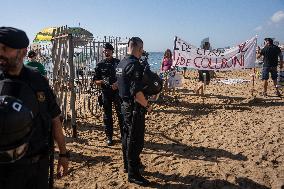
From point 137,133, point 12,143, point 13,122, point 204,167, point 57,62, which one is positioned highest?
point 57,62

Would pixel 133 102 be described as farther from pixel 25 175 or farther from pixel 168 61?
pixel 168 61

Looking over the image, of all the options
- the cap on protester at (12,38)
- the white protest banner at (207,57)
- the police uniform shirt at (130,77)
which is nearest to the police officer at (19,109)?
the cap on protester at (12,38)

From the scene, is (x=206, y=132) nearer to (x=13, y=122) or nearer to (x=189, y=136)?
(x=189, y=136)

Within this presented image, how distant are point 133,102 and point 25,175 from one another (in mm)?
2915

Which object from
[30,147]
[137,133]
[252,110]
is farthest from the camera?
[252,110]

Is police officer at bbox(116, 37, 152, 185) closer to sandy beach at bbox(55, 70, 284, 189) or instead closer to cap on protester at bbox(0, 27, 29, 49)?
sandy beach at bbox(55, 70, 284, 189)

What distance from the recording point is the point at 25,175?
8.82 ft

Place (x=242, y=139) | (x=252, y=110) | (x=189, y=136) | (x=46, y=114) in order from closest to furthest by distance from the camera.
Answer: (x=46, y=114) < (x=242, y=139) < (x=189, y=136) < (x=252, y=110)

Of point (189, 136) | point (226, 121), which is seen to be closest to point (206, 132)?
point (189, 136)

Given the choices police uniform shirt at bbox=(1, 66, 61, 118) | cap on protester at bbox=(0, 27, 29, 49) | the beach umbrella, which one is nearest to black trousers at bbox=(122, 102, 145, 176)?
police uniform shirt at bbox=(1, 66, 61, 118)

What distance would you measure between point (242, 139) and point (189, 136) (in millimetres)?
1257

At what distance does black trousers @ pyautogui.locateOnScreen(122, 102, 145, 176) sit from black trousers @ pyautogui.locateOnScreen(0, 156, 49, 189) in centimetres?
258

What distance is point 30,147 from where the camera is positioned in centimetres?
272

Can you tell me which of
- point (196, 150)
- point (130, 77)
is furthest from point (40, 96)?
point (196, 150)
